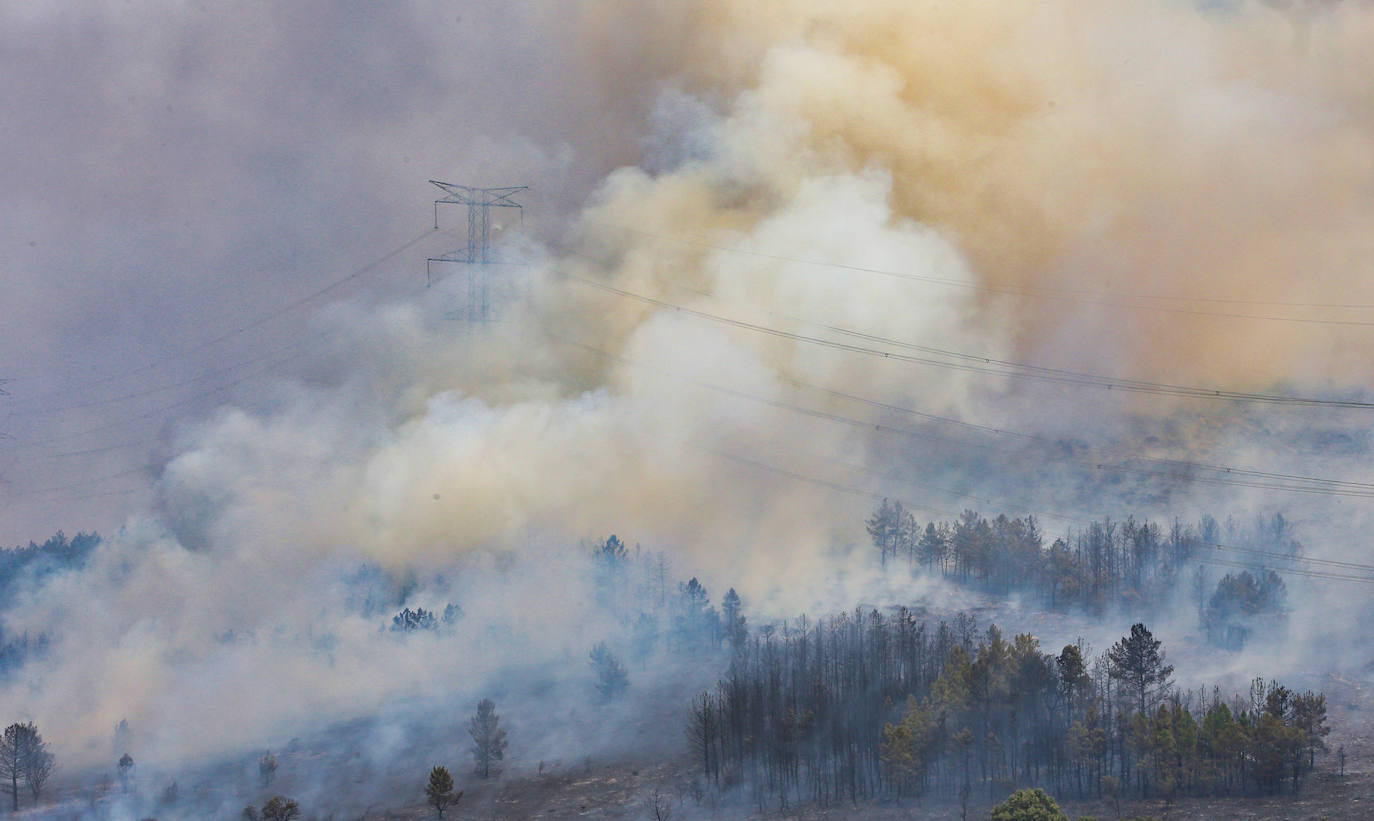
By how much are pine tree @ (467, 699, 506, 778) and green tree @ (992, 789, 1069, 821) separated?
97.7 ft

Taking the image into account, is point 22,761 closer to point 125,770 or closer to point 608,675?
point 125,770

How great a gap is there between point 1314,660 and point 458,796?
5053 cm

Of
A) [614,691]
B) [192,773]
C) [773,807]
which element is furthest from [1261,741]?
[192,773]

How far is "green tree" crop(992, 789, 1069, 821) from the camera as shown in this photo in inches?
1969

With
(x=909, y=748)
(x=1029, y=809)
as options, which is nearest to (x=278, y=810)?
(x=909, y=748)

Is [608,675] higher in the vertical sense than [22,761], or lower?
higher

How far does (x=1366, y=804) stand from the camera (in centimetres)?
5497

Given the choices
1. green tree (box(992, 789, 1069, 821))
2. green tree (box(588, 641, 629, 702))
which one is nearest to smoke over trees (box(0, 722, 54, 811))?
green tree (box(588, 641, 629, 702))

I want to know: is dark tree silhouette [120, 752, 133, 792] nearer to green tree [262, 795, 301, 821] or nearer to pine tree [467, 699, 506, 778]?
green tree [262, 795, 301, 821]

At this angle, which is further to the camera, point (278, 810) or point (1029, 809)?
point (278, 810)

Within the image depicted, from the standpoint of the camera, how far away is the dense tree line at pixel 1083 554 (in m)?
84.5

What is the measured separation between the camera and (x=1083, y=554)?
3610 inches

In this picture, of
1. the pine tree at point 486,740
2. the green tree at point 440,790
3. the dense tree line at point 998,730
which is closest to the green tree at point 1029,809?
→ the dense tree line at point 998,730

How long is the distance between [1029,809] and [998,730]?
14.6 m
